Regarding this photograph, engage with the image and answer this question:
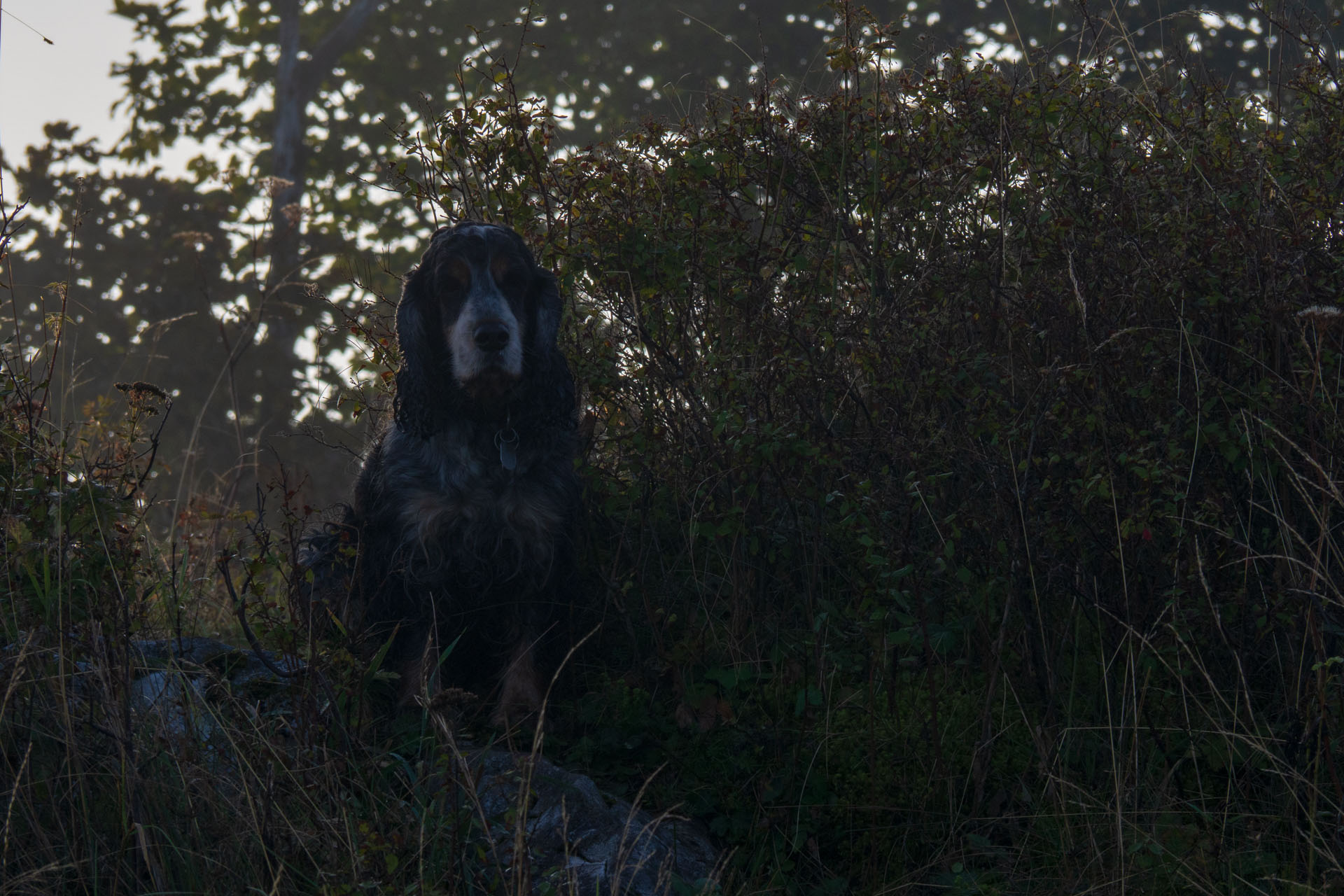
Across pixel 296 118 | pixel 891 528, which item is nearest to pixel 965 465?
pixel 891 528

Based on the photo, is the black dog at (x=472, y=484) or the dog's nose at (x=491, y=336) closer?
the dog's nose at (x=491, y=336)

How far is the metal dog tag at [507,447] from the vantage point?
429 centimetres

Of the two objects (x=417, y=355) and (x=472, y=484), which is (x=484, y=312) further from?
(x=472, y=484)

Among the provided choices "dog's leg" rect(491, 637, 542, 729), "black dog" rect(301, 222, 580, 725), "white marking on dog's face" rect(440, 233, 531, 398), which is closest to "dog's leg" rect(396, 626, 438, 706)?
"black dog" rect(301, 222, 580, 725)

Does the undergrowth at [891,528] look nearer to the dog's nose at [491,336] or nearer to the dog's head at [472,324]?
the dog's head at [472,324]

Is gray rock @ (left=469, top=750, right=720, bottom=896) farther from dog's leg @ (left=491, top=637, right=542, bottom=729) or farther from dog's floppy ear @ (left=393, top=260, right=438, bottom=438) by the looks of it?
dog's floppy ear @ (left=393, top=260, right=438, bottom=438)

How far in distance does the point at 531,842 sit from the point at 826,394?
5.92 ft

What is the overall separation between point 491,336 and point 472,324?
3.4 inches

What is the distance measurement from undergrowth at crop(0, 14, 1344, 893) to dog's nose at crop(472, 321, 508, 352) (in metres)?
0.58

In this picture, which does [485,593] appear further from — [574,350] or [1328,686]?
[1328,686]

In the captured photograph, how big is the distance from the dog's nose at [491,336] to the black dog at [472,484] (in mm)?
64

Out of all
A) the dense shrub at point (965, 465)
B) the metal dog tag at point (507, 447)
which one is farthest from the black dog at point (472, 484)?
the dense shrub at point (965, 465)

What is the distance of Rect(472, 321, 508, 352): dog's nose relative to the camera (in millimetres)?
4074

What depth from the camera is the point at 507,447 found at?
170 inches
